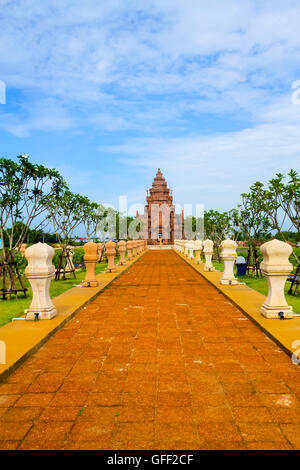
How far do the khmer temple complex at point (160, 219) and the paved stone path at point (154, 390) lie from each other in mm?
56900

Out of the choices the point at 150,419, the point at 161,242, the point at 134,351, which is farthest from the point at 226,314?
the point at 161,242

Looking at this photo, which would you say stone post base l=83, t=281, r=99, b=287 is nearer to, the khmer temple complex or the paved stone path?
the paved stone path

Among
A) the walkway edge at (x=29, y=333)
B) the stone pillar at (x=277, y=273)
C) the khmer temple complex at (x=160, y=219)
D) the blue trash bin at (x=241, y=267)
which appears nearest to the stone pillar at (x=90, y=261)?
the walkway edge at (x=29, y=333)

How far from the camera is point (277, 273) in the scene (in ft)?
18.3

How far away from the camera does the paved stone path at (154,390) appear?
8.25 feet

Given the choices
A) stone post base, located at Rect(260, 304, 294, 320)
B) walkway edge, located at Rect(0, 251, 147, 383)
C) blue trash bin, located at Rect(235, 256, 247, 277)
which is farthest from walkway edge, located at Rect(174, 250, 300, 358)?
blue trash bin, located at Rect(235, 256, 247, 277)

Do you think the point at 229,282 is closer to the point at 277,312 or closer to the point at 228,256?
the point at 228,256

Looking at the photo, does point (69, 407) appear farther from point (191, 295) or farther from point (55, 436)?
point (191, 295)

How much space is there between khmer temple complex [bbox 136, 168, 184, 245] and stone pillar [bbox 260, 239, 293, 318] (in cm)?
5604

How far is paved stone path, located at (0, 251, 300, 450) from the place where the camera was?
2.51m

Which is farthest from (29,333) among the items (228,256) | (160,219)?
(160,219)

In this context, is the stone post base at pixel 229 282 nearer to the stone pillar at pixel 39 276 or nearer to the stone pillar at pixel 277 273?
the stone pillar at pixel 277 273

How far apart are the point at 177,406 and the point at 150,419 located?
1.04ft

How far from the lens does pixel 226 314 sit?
635 centimetres
